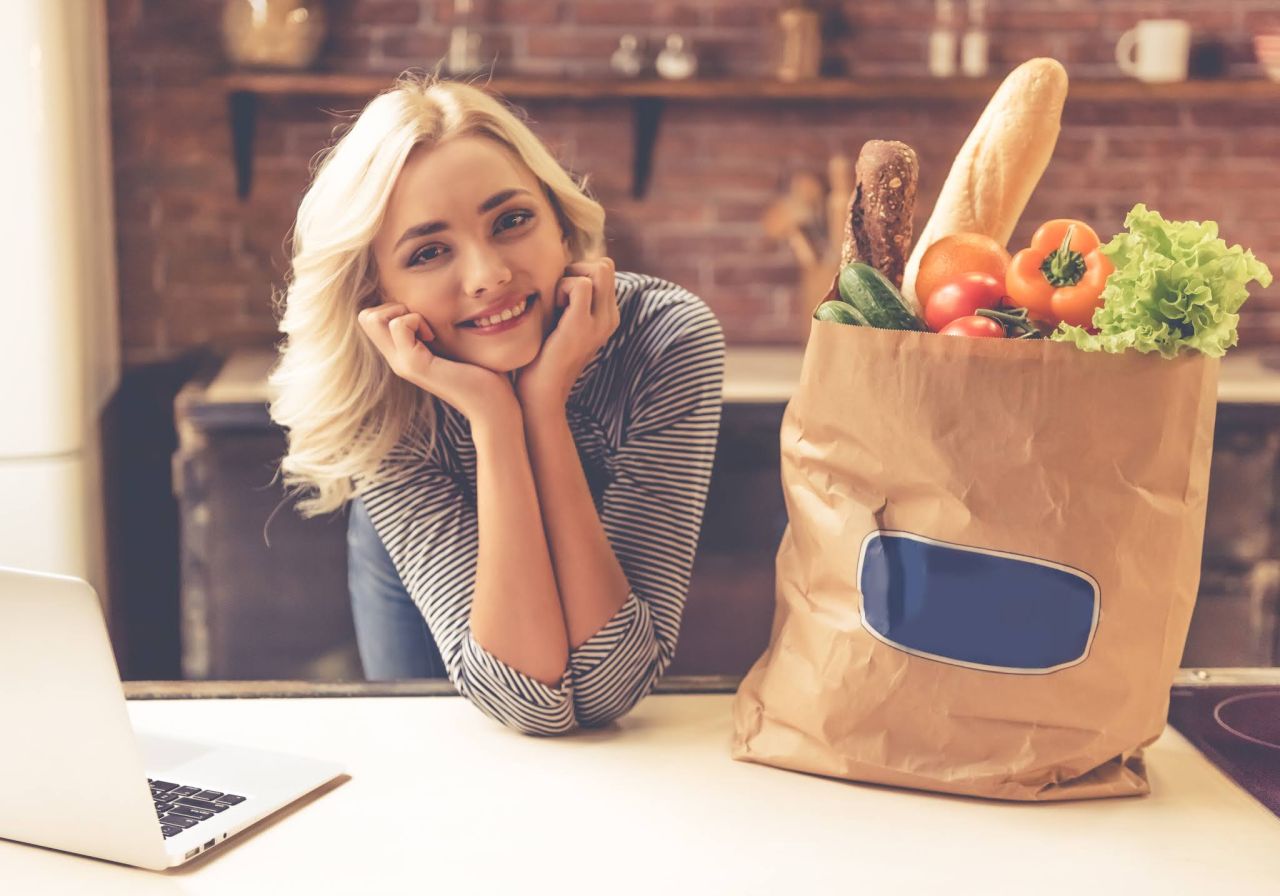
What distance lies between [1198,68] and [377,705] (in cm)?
252

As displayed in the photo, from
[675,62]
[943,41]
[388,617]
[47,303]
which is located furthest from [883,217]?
[943,41]

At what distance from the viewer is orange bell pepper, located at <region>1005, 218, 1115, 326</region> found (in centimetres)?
88

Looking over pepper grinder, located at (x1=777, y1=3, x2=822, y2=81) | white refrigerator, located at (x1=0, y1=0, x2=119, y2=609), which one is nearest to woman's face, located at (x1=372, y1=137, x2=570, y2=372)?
white refrigerator, located at (x1=0, y1=0, x2=119, y2=609)

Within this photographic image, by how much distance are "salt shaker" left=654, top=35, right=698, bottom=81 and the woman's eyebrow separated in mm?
1642

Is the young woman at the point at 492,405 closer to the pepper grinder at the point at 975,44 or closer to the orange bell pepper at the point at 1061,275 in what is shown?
the orange bell pepper at the point at 1061,275

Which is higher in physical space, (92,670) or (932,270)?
(932,270)

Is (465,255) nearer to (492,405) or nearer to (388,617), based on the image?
(492,405)

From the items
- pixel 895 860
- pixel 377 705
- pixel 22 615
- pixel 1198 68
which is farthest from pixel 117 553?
pixel 1198 68

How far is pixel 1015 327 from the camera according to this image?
895 mm

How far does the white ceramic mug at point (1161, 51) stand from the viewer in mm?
2803

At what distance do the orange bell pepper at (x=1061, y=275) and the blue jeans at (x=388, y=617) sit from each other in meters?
0.96

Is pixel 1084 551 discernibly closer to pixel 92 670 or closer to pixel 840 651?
pixel 840 651

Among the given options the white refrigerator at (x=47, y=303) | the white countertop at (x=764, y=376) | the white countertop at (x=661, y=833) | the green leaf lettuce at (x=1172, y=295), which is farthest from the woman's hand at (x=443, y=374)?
the white refrigerator at (x=47, y=303)

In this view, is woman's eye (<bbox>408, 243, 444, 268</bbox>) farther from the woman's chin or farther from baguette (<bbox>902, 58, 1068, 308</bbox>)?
baguette (<bbox>902, 58, 1068, 308</bbox>)
